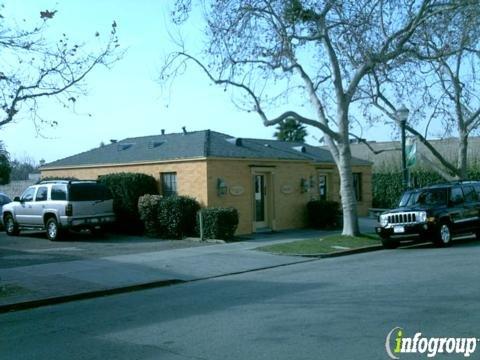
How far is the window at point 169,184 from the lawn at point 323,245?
582 centimetres

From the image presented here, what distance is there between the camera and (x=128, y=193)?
74.8ft

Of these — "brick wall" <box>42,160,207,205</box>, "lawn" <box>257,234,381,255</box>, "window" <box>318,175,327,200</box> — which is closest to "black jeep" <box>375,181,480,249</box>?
"lawn" <box>257,234,381,255</box>

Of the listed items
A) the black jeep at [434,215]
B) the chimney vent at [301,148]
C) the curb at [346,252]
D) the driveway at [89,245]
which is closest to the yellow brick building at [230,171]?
the chimney vent at [301,148]

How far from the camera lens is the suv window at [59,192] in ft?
69.6

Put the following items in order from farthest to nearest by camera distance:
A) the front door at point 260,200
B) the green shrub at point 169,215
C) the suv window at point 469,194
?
the front door at point 260,200 → the green shrub at point 169,215 → the suv window at point 469,194

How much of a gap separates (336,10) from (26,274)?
11421 mm

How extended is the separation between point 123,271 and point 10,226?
11.6m

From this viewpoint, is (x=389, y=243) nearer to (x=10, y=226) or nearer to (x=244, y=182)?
(x=244, y=182)

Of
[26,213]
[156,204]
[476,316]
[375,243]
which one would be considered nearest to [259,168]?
[156,204]

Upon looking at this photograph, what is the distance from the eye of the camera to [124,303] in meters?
10.7

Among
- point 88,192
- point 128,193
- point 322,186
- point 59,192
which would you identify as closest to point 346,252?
point 128,193

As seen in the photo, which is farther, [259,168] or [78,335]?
[259,168]

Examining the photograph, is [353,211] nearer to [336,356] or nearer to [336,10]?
[336,10]

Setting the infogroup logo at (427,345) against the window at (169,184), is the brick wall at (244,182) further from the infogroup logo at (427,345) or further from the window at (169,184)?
the infogroup logo at (427,345)
